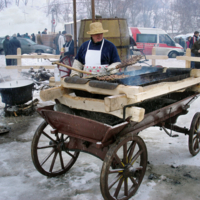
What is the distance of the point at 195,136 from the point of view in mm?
3699

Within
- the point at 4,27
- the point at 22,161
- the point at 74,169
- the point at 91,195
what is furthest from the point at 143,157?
the point at 4,27

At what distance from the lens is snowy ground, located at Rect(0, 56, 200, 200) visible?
276cm

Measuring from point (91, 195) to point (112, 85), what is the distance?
1.27 m

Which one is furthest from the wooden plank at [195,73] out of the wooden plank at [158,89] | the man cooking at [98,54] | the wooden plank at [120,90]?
Result: the wooden plank at [120,90]

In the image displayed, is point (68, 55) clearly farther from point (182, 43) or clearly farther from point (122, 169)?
point (182, 43)

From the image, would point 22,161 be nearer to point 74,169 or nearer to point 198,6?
point 74,169

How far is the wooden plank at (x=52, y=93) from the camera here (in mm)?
2857

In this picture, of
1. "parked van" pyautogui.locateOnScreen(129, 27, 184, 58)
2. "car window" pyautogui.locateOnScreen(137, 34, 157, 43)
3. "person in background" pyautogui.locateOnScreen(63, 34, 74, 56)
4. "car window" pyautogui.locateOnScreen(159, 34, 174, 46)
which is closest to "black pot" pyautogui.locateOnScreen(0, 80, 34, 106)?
"person in background" pyautogui.locateOnScreen(63, 34, 74, 56)

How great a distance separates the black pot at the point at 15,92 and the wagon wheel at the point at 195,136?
354 cm

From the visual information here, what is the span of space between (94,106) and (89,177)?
1022 mm

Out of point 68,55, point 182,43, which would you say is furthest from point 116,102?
point 182,43

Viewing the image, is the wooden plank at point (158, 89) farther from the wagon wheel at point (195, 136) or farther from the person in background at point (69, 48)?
the person in background at point (69, 48)

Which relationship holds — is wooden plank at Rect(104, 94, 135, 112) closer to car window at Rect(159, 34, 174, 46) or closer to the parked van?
the parked van

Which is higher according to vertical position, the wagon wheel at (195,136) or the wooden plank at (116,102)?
the wooden plank at (116,102)
